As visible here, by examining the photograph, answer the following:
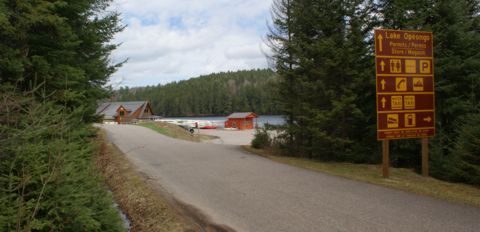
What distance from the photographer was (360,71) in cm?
1521

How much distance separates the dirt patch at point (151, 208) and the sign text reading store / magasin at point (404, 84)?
633 cm

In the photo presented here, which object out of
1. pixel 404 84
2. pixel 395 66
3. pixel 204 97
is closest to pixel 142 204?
pixel 395 66

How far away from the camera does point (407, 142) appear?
49.1ft

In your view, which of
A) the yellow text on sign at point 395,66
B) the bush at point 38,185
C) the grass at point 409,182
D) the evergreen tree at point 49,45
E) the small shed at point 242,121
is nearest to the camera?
the bush at point 38,185

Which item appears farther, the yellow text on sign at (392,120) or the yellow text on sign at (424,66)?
the yellow text on sign at (424,66)

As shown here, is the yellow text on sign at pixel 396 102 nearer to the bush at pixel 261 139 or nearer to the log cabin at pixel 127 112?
the bush at pixel 261 139

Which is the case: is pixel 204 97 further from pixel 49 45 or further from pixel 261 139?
pixel 49 45

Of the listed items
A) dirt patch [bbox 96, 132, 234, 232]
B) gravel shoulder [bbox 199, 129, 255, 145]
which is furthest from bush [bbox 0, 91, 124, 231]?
gravel shoulder [bbox 199, 129, 255, 145]

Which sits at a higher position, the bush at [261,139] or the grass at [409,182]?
the bush at [261,139]

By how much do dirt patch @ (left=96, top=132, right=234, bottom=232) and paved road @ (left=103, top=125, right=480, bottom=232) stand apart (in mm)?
260

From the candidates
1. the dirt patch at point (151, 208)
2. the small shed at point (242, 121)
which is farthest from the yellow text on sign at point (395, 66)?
the small shed at point (242, 121)

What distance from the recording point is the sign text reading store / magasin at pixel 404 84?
444 inches

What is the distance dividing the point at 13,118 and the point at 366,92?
1297 cm

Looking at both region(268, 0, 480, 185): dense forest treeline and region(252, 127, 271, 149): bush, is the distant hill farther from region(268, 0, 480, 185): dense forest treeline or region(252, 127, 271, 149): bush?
region(268, 0, 480, 185): dense forest treeline
